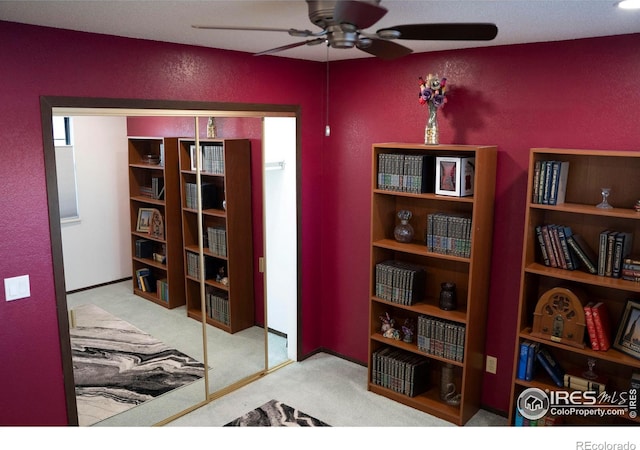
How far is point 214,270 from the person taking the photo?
353 centimetres

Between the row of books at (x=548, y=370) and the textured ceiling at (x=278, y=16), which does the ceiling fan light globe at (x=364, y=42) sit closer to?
the textured ceiling at (x=278, y=16)

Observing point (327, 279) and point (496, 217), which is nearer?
point (496, 217)

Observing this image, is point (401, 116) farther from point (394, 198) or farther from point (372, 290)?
point (372, 290)

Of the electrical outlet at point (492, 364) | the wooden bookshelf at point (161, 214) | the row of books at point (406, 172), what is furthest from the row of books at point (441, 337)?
the wooden bookshelf at point (161, 214)

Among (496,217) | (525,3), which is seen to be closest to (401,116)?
(496,217)

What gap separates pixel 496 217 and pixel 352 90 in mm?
1431

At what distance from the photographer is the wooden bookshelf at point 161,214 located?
3.10 m

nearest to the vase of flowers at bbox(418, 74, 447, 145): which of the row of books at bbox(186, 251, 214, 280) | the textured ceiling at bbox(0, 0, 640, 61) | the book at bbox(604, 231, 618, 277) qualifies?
the textured ceiling at bbox(0, 0, 640, 61)

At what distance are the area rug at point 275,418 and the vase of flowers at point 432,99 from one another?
6.48 ft

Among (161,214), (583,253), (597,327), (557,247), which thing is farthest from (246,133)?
(597,327)

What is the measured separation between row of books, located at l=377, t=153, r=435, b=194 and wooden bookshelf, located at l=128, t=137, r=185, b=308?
Answer: 53.6 inches

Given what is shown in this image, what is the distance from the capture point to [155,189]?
3.19 metres

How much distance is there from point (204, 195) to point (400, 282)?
1.44 meters

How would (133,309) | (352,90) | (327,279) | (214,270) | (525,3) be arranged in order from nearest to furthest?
1. (525,3)
2. (133,309)
3. (214,270)
4. (352,90)
5. (327,279)
